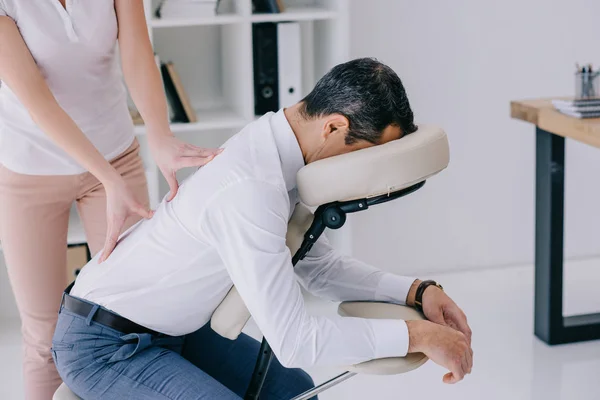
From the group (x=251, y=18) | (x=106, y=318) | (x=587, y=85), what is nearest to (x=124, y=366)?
(x=106, y=318)

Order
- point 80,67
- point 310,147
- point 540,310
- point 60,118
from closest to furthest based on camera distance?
point 310,147 < point 60,118 < point 80,67 < point 540,310

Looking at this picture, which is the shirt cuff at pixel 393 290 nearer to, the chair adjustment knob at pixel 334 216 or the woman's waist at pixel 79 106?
the chair adjustment knob at pixel 334 216

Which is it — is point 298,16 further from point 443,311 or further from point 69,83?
point 443,311

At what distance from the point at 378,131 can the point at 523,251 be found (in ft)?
7.49

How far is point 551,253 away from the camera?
2.79 meters

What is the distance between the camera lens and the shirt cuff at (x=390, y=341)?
1.42 meters

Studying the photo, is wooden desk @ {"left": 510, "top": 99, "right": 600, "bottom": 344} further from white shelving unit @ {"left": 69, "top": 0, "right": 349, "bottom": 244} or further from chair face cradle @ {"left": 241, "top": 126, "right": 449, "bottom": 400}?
chair face cradle @ {"left": 241, "top": 126, "right": 449, "bottom": 400}

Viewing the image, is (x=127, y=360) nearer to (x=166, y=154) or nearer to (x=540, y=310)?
(x=166, y=154)

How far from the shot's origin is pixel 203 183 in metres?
1.46

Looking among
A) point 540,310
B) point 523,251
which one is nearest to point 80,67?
point 540,310

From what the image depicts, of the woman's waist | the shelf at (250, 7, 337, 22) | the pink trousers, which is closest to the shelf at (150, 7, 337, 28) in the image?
the shelf at (250, 7, 337, 22)

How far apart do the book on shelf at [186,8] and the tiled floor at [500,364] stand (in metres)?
1.08

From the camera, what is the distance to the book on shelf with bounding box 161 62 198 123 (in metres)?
2.93

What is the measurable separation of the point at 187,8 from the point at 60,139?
48.1 inches
